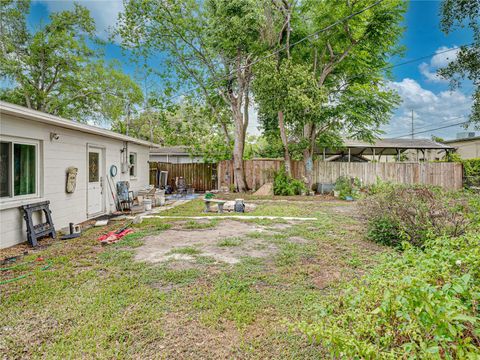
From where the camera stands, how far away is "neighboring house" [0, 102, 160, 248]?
495 cm

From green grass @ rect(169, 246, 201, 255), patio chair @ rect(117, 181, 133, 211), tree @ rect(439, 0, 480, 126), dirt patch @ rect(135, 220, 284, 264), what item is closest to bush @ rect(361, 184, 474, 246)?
dirt patch @ rect(135, 220, 284, 264)

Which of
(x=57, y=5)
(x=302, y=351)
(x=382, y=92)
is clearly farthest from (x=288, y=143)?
(x=57, y=5)

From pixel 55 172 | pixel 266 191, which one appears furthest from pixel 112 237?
pixel 266 191

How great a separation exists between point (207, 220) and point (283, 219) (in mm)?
1953

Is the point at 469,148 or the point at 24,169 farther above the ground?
the point at 469,148

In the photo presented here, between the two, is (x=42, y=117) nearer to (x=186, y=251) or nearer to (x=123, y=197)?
(x=186, y=251)

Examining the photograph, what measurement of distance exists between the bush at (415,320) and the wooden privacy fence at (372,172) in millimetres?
12112

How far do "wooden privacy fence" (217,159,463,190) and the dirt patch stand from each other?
8254 millimetres

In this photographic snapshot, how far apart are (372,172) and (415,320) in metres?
13.9

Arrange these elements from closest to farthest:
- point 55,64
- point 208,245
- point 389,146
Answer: point 208,245, point 55,64, point 389,146

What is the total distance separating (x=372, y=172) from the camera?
46.0 feet

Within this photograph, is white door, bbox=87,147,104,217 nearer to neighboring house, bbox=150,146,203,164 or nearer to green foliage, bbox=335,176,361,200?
green foliage, bbox=335,176,361,200

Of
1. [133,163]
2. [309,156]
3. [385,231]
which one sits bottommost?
[385,231]

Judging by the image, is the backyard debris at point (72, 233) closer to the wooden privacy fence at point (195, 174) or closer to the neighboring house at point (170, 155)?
the wooden privacy fence at point (195, 174)
